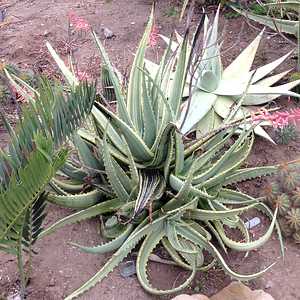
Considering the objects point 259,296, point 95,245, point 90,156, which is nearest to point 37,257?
point 95,245

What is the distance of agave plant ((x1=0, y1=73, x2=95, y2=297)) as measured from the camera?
5.93ft

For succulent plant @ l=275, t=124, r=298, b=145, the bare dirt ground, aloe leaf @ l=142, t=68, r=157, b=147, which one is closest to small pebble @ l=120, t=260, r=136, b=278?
the bare dirt ground

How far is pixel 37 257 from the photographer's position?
2.52 metres

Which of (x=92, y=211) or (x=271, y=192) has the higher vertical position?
(x=92, y=211)

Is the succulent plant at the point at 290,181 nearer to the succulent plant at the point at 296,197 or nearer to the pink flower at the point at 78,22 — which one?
the succulent plant at the point at 296,197

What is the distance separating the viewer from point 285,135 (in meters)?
3.11

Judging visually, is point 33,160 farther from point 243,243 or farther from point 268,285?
point 268,285

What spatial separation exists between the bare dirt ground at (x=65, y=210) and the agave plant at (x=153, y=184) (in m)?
0.10

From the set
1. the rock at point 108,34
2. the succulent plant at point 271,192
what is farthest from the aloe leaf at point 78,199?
the rock at point 108,34

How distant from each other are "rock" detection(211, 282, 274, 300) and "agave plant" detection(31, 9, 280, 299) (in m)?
0.06

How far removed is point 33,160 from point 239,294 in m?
1.04

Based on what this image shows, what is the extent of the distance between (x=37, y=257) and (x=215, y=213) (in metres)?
0.81

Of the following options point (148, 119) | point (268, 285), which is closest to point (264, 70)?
point (148, 119)

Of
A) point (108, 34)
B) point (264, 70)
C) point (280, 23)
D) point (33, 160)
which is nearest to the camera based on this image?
point (33, 160)
